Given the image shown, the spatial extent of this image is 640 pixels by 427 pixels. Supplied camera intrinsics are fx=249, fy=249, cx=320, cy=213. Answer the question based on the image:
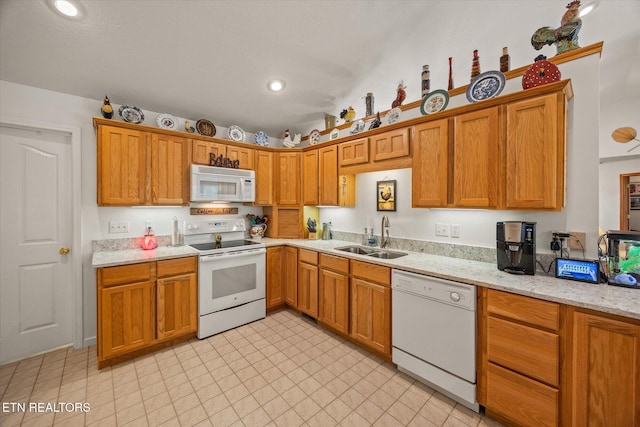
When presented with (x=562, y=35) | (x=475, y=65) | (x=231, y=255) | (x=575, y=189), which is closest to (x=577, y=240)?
(x=575, y=189)

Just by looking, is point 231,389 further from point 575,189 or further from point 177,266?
point 575,189

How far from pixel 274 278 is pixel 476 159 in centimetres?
269

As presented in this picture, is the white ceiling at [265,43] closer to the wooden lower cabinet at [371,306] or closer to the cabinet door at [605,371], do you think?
the wooden lower cabinet at [371,306]

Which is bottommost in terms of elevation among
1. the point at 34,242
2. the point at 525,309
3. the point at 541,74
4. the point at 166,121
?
the point at 525,309

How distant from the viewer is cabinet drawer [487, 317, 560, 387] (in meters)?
1.45

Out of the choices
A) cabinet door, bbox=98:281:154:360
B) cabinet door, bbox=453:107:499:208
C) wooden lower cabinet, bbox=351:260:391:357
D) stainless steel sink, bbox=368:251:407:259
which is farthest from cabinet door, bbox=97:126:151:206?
cabinet door, bbox=453:107:499:208

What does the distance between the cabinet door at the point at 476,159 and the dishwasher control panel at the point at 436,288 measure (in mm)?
693

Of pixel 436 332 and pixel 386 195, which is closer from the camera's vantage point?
pixel 436 332

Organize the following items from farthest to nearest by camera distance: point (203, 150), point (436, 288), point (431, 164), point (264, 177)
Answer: point (264, 177)
point (203, 150)
point (431, 164)
point (436, 288)

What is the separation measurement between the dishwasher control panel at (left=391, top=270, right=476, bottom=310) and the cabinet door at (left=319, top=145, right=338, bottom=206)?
137 cm

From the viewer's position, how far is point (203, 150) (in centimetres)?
310

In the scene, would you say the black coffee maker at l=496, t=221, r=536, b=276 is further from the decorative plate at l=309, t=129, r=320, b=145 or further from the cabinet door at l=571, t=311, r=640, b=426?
the decorative plate at l=309, t=129, r=320, b=145

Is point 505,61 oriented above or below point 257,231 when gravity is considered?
above

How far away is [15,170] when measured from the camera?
2361mm
